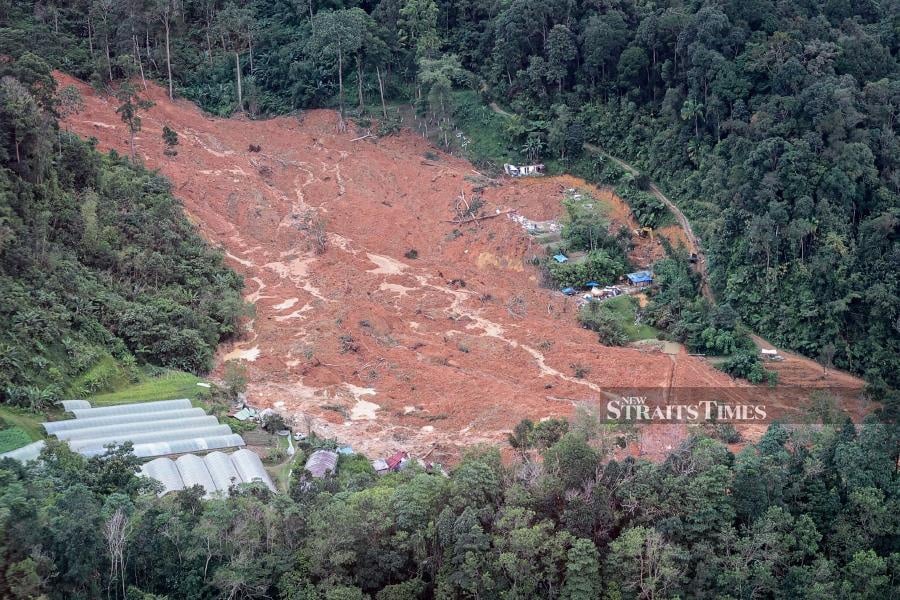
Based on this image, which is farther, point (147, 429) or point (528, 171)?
point (528, 171)

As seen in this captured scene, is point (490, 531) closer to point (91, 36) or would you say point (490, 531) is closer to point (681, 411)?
point (681, 411)

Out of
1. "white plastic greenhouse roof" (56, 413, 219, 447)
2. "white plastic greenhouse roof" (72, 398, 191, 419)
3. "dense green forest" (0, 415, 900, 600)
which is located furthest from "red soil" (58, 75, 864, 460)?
"dense green forest" (0, 415, 900, 600)

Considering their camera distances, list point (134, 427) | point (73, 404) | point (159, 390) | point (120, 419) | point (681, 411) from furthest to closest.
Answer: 1. point (681, 411)
2. point (159, 390)
3. point (73, 404)
4. point (120, 419)
5. point (134, 427)

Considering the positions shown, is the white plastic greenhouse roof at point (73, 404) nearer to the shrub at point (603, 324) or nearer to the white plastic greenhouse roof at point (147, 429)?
the white plastic greenhouse roof at point (147, 429)

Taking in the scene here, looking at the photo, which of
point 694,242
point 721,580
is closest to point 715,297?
point 694,242

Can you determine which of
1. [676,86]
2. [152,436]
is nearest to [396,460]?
[152,436]

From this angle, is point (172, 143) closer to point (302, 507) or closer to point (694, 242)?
point (694, 242)

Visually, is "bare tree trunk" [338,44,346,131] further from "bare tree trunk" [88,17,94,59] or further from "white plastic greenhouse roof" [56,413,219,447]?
"white plastic greenhouse roof" [56,413,219,447]
